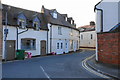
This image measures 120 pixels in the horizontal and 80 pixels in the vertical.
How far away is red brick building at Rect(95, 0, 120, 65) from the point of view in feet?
39.1

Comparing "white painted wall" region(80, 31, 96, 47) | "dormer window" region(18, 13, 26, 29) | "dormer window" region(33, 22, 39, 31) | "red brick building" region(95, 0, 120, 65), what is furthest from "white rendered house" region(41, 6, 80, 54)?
"white painted wall" region(80, 31, 96, 47)

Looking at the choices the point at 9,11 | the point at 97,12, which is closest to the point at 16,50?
the point at 9,11

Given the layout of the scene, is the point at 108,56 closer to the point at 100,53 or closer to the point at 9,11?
the point at 100,53

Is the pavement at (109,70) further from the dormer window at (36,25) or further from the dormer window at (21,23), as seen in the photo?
the dormer window at (36,25)

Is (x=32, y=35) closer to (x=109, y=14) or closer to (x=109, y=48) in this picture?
(x=109, y=14)

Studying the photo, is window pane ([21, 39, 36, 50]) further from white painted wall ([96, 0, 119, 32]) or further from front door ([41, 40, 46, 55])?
white painted wall ([96, 0, 119, 32])

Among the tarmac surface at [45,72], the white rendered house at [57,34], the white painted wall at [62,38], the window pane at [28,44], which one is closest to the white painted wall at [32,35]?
the window pane at [28,44]

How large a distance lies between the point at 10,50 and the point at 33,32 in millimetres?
4905

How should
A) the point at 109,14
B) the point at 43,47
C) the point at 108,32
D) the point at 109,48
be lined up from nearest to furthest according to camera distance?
the point at 109,48, the point at 108,32, the point at 109,14, the point at 43,47

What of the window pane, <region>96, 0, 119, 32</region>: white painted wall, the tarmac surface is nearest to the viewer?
the tarmac surface

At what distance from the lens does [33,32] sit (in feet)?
71.3

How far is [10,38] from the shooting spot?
18094 millimetres

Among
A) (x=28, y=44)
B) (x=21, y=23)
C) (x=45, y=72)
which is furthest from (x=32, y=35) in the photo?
(x=45, y=72)

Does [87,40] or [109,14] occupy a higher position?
[109,14]
